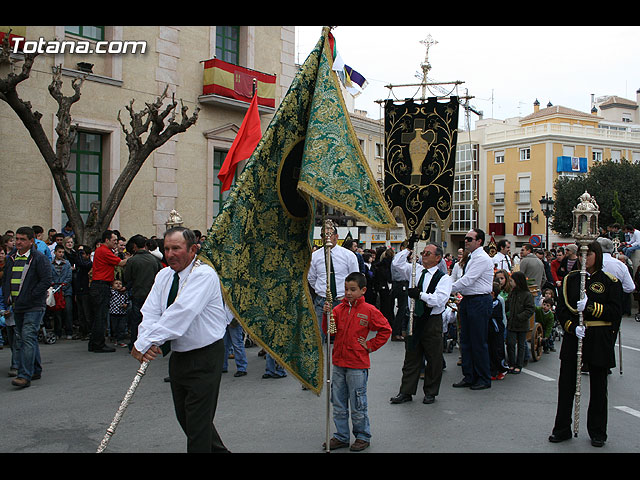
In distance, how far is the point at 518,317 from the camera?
343 inches

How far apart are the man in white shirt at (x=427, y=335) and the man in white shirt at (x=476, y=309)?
27.7 inches

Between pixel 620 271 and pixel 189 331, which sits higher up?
pixel 620 271

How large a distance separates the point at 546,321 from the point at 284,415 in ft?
19.0

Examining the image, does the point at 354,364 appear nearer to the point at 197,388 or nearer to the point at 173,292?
the point at 197,388

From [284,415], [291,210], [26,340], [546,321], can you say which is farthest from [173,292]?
[546,321]

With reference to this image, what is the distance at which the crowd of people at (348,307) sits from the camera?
17.0ft

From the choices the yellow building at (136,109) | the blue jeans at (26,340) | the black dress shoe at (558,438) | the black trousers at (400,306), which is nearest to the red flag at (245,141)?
the black trousers at (400,306)

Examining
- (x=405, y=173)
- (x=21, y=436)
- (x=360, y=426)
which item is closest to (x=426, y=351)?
(x=360, y=426)

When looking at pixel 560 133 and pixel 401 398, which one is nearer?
pixel 401 398

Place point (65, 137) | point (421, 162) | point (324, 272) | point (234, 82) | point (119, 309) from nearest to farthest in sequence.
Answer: point (324, 272) → point (421, 162) → point (119, 309) → point (65, 137) → point (234, 82)

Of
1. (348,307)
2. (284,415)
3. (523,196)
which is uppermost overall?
(523,196)

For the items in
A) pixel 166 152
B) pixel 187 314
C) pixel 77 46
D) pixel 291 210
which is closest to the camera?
pixel 187 314

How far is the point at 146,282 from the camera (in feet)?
30.8

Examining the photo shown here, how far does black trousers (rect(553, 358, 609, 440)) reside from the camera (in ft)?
18.1
